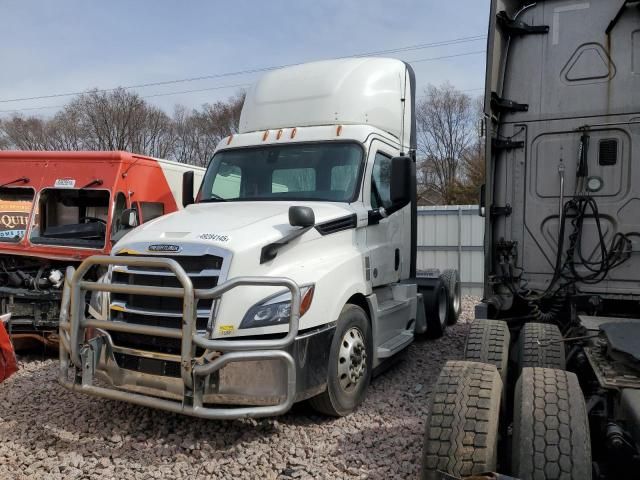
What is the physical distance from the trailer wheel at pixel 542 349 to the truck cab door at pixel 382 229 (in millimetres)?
1693

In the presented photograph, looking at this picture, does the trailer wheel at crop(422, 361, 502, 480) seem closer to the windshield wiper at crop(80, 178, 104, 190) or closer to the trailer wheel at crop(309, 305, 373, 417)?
the trailer wheel at crop(309, 305, 373, 417)

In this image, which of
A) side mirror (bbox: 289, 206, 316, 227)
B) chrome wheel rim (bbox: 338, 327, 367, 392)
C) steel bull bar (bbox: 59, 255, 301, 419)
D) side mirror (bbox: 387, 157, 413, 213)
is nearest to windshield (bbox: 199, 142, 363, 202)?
side mirror (bbox: 387, 157, 413, 213)

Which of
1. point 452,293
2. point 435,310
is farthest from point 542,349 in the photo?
point 452,293

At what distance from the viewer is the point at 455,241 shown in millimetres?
14344

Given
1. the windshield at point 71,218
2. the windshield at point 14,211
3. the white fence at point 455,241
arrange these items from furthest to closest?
the white fence at point 455,241, the windshield at point 14,211, the windshield at point 71,218

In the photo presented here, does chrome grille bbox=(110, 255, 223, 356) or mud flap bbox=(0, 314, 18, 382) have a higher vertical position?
chrome grille bbox=(110, 255, 223, 356)

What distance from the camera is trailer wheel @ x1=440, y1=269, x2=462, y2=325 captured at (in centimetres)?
873

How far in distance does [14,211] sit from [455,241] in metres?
10.6

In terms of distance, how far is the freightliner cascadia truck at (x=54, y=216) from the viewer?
21.5 feet

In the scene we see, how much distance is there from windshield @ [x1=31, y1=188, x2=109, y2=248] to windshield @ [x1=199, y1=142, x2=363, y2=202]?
7.63 feet

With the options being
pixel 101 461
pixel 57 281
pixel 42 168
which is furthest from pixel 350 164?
pixel 42 168

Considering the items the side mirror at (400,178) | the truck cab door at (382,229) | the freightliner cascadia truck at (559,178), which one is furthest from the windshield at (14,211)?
the freightliner cascadia truck at (559,178)

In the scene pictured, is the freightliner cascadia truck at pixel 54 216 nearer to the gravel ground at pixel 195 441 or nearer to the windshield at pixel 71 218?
the windshield at pixel 71 218

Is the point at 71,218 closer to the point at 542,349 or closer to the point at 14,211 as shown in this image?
the point at 14,211
